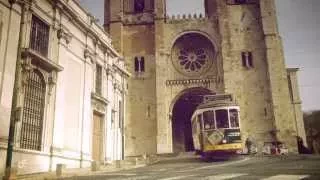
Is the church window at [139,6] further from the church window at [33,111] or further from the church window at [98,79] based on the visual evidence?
the church window at [33,111]

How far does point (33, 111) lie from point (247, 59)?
22.5m

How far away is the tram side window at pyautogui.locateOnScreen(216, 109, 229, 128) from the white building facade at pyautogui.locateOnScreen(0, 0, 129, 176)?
23.4 ft

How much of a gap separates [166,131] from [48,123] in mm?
16667

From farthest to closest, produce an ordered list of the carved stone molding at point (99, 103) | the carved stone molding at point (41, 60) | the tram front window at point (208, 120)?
1. the carved stone molding at point (99, 103)
2. the tram front window at point (208, 120)
3. the carved stone molding at point (41, 60)

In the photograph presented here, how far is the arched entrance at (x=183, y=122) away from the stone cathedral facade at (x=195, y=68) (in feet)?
0.32

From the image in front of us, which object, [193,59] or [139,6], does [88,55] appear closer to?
[193,59]

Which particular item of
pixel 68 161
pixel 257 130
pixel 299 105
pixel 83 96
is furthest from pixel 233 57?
pixel 68 161

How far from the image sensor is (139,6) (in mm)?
36719

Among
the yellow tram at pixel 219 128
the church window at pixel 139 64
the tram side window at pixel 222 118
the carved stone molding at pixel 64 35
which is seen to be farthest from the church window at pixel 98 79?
the church window at pixel 139 64

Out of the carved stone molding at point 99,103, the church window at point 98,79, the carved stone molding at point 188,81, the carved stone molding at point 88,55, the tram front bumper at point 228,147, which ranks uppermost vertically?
the carved stone molding at point 188,81

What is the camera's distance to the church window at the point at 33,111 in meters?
14.3

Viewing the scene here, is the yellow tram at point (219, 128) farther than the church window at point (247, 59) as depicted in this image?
No

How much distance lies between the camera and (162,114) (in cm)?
3150

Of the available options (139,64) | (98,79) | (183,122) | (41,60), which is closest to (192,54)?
(139,64)
